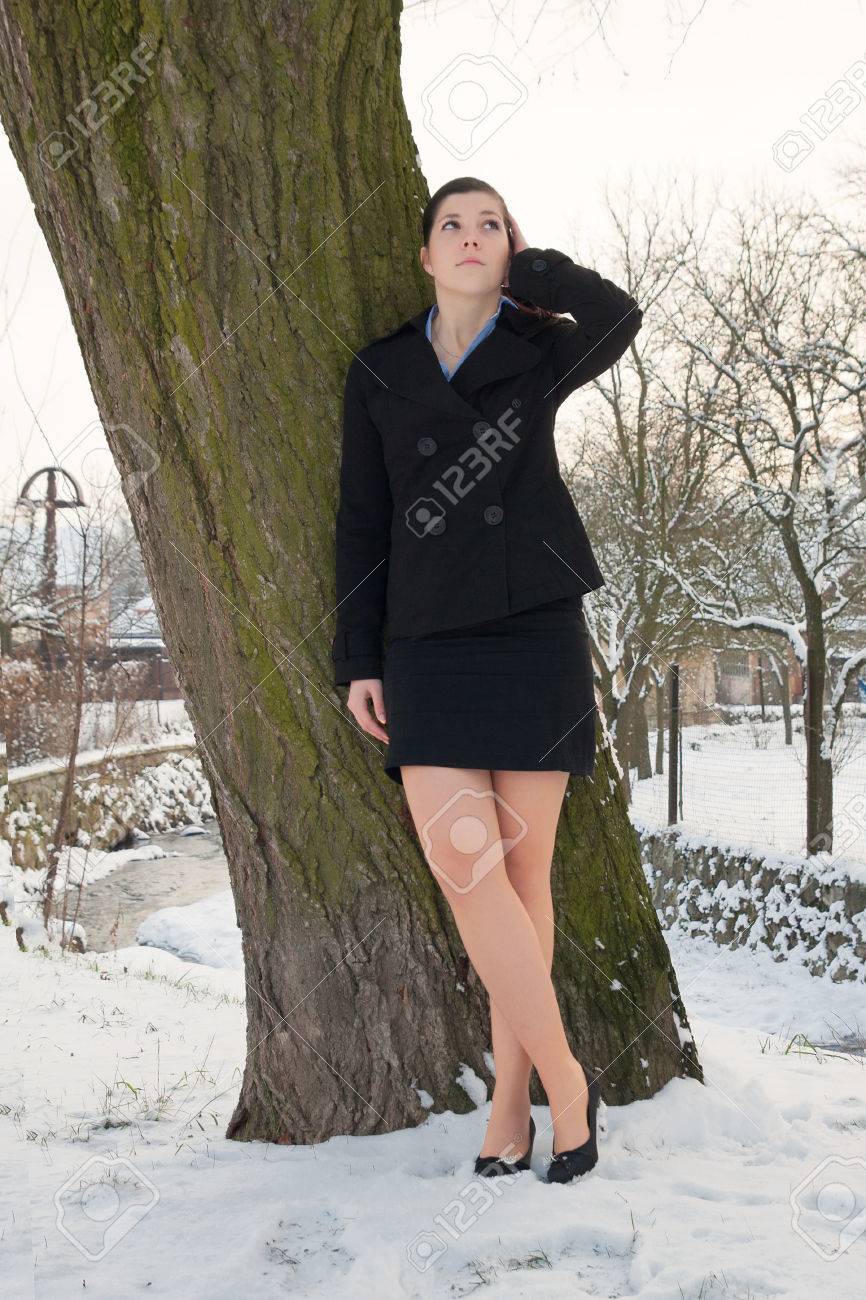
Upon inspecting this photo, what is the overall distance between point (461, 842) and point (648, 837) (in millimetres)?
10321

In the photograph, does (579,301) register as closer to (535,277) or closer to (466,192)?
(535,277)

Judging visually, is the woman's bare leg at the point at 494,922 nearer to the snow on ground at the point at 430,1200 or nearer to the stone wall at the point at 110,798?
the snow on ground at the point at 430,1200

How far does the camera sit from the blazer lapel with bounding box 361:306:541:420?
235 cm

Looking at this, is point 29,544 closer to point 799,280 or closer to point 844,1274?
point 799,280

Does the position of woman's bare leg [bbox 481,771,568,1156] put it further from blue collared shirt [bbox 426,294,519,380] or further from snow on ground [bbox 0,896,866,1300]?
blue collared shirt [bbox 426,294,519,380]

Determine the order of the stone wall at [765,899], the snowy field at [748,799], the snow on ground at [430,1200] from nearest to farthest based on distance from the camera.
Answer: the snow on ground at [430,1200] → the stone wall at [765,899] → the snowy field at [748,799]

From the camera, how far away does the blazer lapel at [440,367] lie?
2.35m

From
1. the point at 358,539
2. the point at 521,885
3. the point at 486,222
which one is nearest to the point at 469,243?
the point at 486,222

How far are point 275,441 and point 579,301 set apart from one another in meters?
0.78

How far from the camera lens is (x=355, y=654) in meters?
2.38

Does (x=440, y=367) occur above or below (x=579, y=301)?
below

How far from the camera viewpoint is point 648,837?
12.1 m

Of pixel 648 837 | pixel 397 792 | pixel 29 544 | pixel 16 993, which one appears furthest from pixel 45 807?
pixel 397 792

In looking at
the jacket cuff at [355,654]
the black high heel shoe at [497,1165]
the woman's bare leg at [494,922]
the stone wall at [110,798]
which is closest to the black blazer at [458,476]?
the jacket cuff at [355,654]
